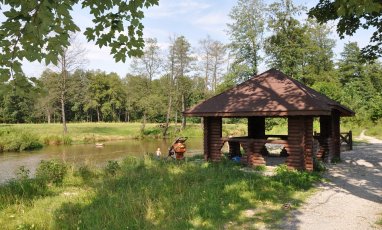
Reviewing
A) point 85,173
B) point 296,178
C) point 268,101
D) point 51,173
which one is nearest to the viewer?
point 296,178

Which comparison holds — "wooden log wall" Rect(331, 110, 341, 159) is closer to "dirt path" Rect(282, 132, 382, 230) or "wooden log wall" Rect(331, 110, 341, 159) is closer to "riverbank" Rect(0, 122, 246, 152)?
"dirt path" Rect(282, 132, 382, 230)

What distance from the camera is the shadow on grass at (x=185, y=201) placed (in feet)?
24.0

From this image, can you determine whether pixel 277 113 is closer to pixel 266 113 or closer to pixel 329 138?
pixel 266 113

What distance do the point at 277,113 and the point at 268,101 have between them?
104 cm

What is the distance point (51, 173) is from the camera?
481 inches

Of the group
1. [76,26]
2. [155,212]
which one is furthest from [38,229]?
[76,26]

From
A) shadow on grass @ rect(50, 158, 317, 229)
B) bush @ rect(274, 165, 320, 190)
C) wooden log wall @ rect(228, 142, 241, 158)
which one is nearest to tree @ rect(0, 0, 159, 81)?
shadow on grass @ rect(50, 158, 317, 229)

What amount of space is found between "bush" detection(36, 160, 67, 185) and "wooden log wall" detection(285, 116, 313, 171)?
8.21 metres

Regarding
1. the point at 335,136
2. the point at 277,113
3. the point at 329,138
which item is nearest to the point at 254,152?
the point at 277,113

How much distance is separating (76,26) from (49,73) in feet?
133

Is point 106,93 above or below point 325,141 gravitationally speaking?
above

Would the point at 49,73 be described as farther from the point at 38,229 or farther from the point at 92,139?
the point at 38,229

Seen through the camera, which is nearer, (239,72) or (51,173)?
(51,173)

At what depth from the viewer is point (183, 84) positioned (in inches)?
1842
